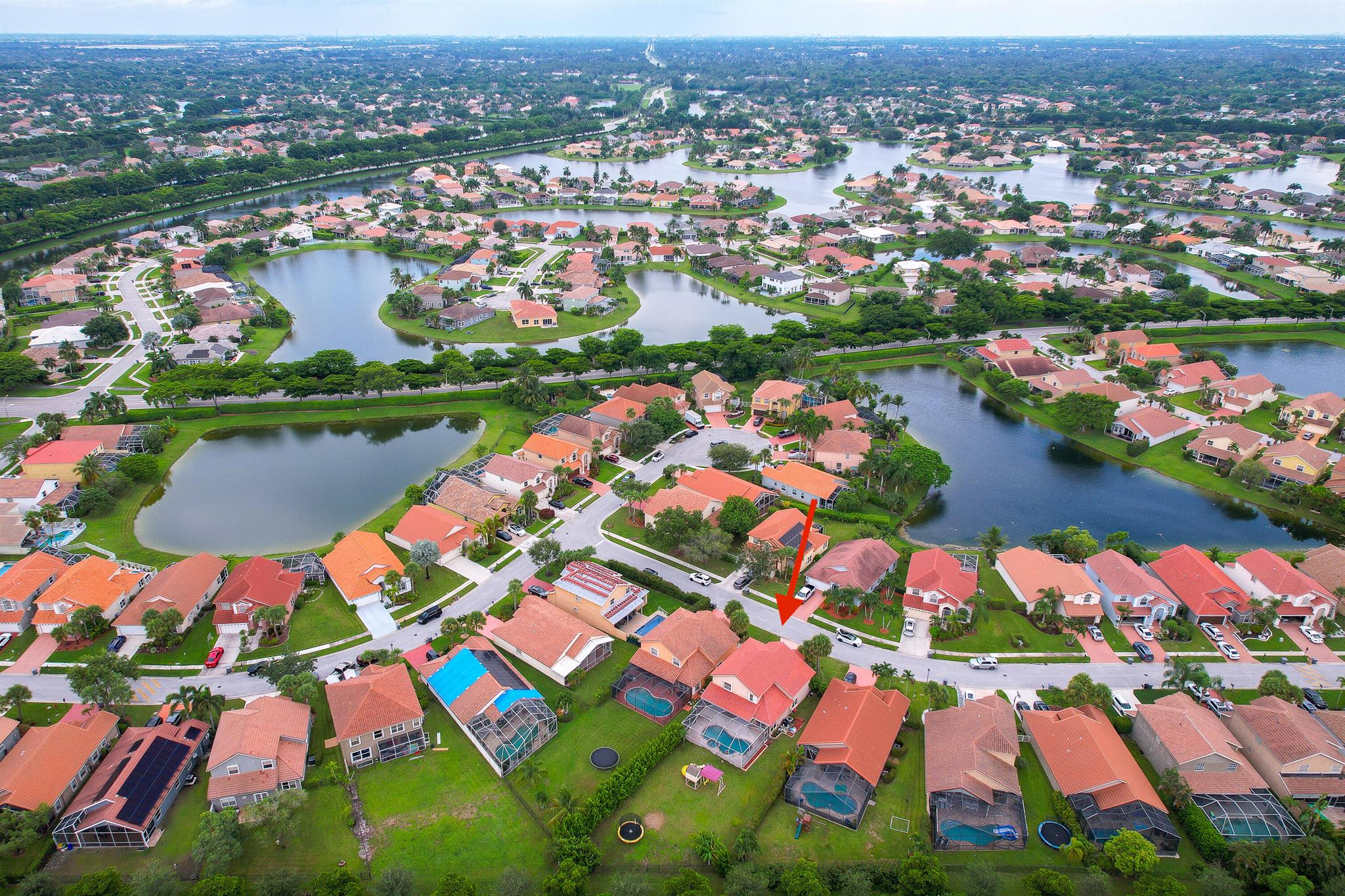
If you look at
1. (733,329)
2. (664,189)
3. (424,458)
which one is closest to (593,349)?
(733,329)

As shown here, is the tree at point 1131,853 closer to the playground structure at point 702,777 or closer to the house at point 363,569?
the playground structure at point 702,777

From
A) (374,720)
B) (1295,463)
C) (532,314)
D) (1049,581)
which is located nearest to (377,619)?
(374,720)

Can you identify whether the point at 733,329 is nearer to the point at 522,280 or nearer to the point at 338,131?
the point at 522,280

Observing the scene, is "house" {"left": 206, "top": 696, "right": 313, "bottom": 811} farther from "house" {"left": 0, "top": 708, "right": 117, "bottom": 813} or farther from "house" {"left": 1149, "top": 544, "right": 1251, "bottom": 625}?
"house" {"left": 1149, "top": 544, "right": 1251, "bottom": 625}

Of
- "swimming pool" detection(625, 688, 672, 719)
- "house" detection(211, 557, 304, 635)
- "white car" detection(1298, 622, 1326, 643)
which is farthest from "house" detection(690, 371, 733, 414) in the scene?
"white car" detection(1298, 622, 1326, 643)

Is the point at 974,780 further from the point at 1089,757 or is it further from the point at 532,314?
the point at 532,314
